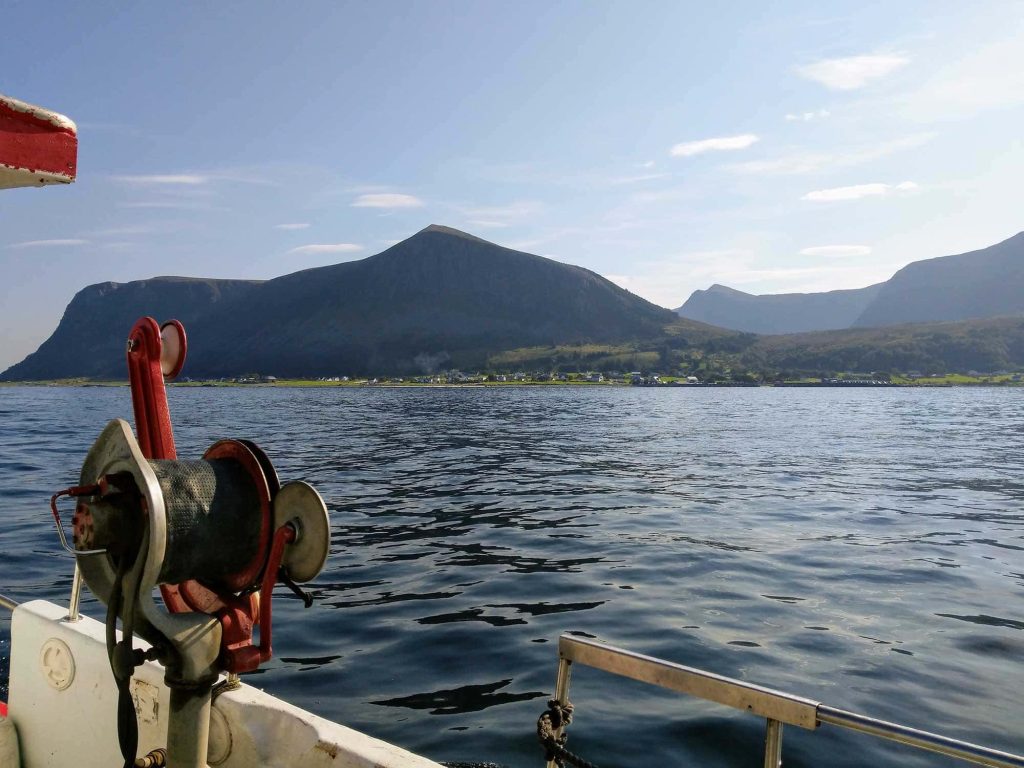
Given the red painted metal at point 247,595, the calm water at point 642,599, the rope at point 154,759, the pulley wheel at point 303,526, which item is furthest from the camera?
the calm water at point 642,599

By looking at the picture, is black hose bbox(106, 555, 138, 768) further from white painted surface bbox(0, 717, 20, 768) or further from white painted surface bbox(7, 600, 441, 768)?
white painted surface bbox(0, 717, 20, 768)

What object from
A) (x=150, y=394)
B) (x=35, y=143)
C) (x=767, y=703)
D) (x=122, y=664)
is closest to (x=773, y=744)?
(x=767, y=703)

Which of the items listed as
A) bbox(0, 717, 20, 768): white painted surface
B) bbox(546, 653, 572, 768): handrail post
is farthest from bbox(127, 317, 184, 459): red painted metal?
bbox(0, 717, 20, 768): white painted surface

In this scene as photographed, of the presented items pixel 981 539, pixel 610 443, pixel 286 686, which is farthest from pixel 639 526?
pixel 610 443

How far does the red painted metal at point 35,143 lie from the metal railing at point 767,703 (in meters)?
3.14

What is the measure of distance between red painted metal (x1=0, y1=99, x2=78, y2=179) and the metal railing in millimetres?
3142

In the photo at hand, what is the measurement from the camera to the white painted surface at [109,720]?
414cm

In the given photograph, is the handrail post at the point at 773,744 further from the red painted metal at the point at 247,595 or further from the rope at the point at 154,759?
the rope at the point at 154,759

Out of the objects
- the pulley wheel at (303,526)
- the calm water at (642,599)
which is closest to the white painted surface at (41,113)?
the pulley wheel at (303,526)

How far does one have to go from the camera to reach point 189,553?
11.0 feet

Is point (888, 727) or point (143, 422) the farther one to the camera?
point (143, 422)

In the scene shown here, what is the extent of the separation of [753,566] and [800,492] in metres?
10.8

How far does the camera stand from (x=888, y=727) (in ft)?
8.86

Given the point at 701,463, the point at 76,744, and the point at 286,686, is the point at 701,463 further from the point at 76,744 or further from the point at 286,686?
the point at 76,744
